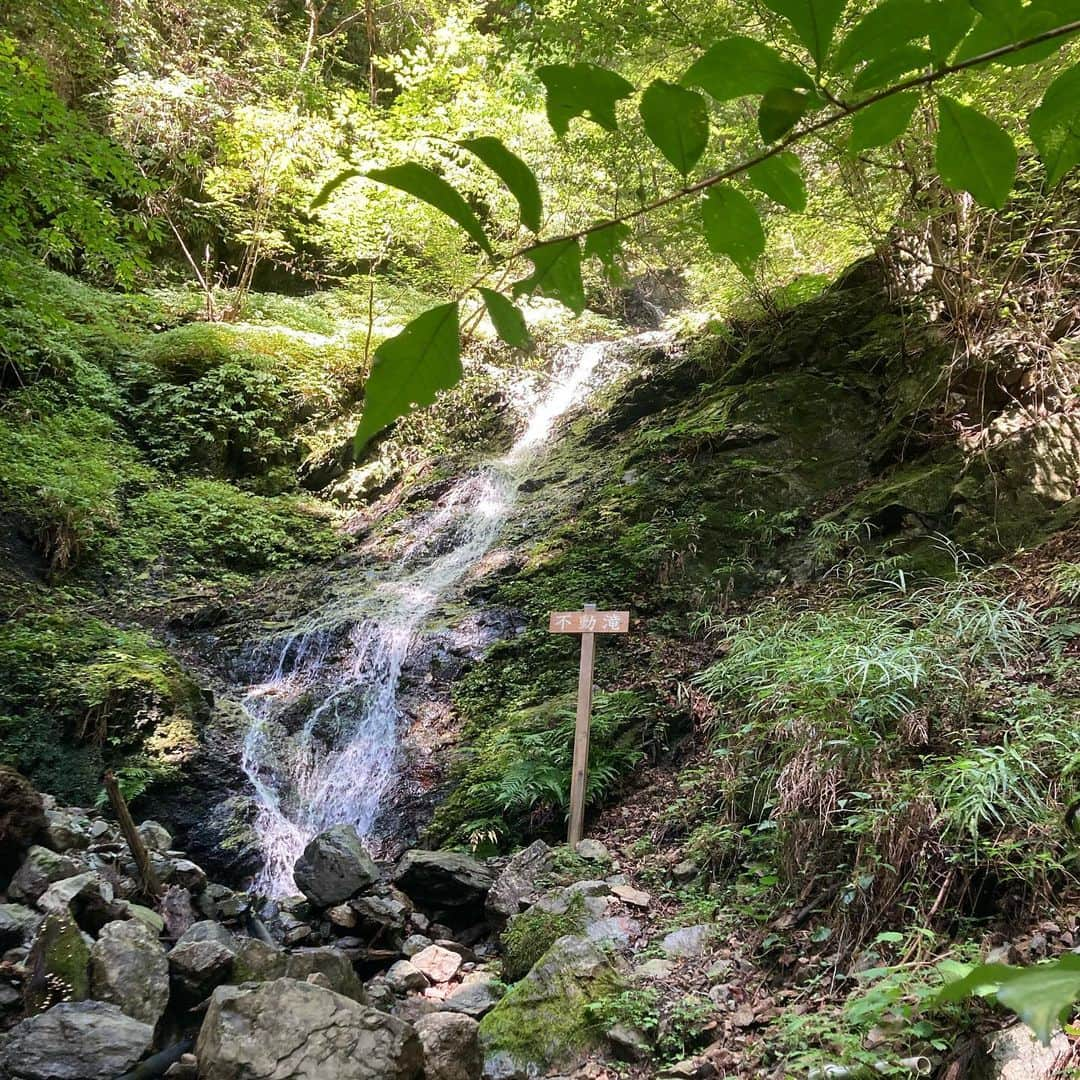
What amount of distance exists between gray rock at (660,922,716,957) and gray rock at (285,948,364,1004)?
131cm

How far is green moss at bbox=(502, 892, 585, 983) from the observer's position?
3236mm

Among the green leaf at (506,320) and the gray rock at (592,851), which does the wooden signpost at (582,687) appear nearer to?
the gray rock at (592,851)

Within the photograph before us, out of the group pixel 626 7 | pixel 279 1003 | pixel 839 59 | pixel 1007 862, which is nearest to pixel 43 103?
pixel 626 7

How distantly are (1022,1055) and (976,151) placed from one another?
6.66 feet

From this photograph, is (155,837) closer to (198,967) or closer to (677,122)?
(198,967)

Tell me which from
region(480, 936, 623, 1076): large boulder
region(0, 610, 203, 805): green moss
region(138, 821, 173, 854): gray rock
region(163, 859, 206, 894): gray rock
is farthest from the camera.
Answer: region(0, 610, 203, 805): green moss

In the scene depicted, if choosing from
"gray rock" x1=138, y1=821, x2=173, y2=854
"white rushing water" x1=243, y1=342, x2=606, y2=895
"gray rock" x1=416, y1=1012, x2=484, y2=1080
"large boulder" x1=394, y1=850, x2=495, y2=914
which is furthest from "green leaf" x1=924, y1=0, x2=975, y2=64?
"white rushing water" x1=243, y1=342, x2=606, y2=895

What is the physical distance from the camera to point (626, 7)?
17.1ft

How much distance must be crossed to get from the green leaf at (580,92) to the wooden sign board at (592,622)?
3995 mm

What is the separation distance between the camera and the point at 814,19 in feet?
1.68

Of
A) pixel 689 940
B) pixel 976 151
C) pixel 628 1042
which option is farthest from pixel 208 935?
pixel 976 151

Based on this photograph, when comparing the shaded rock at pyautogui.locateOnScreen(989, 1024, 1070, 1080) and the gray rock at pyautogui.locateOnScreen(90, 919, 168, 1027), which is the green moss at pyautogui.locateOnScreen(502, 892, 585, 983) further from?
the shaded rock at pyautogui.locateOnScreen(989, 1024, 1070, 1080)

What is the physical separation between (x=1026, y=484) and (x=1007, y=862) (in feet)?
10.2

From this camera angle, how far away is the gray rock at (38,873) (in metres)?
3.15
